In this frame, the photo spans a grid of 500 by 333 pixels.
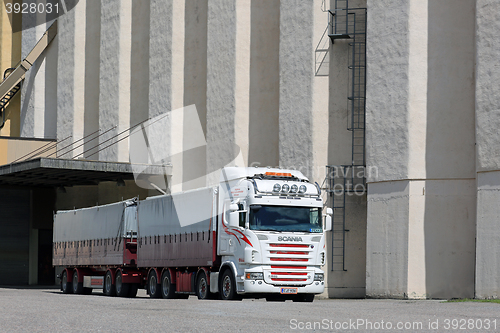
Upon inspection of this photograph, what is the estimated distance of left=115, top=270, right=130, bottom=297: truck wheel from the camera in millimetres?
28344

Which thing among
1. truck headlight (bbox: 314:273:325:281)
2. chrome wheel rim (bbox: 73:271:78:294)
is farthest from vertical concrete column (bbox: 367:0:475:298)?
chrome wheel rim (bbox: 73:271:78:294)

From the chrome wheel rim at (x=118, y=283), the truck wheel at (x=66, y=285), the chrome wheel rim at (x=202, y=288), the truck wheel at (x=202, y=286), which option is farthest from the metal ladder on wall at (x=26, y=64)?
the chrome wheel rim at (x=202, y=288)

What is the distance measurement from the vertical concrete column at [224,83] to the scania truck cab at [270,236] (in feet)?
40.2

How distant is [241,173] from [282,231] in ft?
7.40

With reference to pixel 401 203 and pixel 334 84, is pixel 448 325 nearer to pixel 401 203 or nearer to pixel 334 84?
pixel 401 203

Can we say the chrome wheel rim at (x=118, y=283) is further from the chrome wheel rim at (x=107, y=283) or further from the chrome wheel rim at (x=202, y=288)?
the chrome wheel rim at (x=202, y=288)

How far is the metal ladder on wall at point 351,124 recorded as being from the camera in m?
31.5

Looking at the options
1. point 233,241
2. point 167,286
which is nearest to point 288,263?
point 233,241

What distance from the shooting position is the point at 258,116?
3541 cm

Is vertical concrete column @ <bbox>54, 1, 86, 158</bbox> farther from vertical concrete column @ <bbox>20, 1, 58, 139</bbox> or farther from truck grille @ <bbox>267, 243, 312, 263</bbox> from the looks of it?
truck grille @ <bbox>267, 243, 312, 263</bbox>

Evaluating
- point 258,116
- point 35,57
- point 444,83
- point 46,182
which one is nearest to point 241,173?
point 444,83

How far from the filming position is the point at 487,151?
25.5m

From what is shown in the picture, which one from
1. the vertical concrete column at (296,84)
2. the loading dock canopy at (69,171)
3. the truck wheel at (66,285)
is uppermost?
the vertical concrete column at (296,84)

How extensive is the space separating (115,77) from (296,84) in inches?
532
